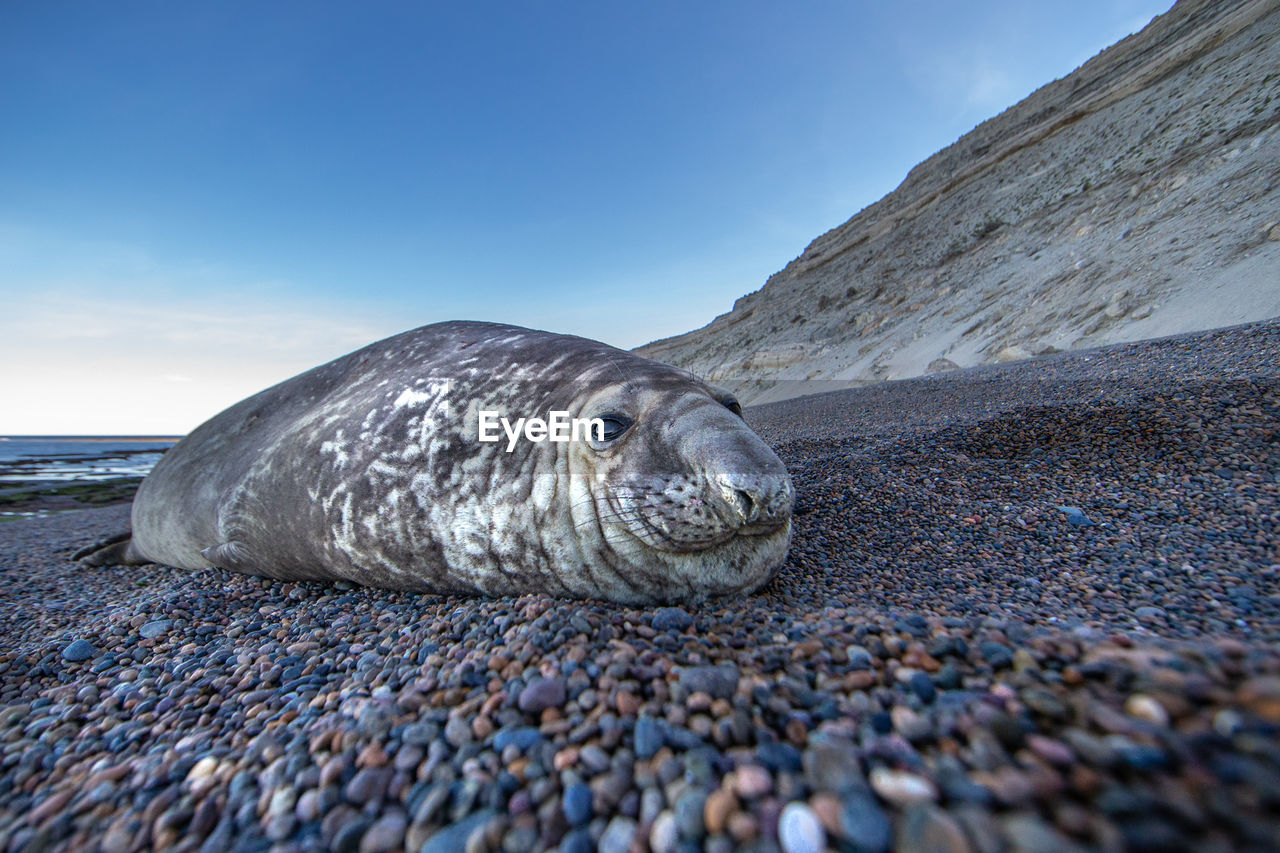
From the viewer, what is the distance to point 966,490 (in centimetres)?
322

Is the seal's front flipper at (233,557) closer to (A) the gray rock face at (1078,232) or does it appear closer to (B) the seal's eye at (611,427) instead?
(B) the seal's eye at (611,427)

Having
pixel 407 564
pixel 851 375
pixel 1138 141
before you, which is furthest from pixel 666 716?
pixel 1138 141

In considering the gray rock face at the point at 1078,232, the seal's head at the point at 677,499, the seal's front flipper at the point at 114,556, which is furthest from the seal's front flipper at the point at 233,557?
the gray rock face at the point at 1078,232

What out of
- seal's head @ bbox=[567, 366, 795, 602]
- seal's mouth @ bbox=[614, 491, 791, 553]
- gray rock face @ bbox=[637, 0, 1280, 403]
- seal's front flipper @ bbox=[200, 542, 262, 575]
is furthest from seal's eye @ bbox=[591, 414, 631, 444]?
gray rock face @ bbox=[637, 0, 1280, 403]

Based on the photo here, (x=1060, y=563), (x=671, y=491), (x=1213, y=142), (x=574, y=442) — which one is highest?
(x=1213, y=142)

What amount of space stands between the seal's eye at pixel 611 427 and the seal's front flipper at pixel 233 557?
240 cm

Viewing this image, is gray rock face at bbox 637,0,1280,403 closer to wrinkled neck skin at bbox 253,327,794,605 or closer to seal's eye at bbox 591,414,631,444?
wrinkled neck skin at bbox 253,327,794,605

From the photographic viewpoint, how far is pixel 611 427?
2318mm

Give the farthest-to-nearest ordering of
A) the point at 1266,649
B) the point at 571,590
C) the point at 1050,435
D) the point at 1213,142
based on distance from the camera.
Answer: the point at 1213,142, the point at 1050,435, the point at 571,590, the point at 1266,649

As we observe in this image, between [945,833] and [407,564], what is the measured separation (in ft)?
7.85

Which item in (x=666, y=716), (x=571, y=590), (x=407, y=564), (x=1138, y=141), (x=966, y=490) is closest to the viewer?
(x=666, y=716)

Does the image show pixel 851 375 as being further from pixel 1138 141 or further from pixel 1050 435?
pixel 1050 435

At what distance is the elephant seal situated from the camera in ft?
6.89

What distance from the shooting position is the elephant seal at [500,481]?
82.7 inches
